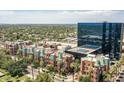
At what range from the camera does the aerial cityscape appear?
9.64ft

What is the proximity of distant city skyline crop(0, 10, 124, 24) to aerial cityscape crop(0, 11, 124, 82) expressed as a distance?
0.04ft

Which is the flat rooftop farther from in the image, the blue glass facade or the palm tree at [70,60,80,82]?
the palm tree at [70,60,80,82]

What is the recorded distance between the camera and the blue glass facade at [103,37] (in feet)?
9.65

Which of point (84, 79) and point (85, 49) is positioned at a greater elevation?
point (85, 49)

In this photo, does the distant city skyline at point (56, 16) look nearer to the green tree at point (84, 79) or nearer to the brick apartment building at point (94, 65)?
the brick apartment building at point (94, 65)

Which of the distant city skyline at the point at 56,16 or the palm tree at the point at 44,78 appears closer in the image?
the distant city skyline at the point at 56,16

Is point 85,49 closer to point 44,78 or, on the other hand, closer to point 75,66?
point 75,66

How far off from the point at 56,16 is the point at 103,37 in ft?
2.13

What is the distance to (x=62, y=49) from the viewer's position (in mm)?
2984

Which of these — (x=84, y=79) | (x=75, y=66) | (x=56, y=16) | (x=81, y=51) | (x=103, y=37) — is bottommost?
(x=84, y=79)

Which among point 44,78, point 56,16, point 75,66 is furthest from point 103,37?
point 44,78

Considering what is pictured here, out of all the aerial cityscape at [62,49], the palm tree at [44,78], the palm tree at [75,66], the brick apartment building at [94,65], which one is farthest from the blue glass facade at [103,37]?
the palm tree at [44,78]
